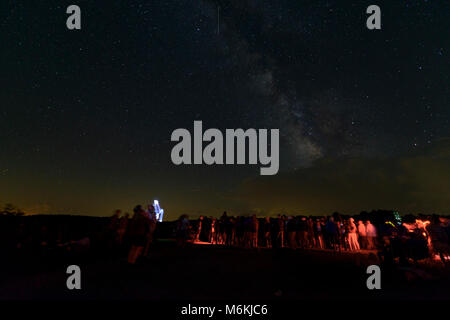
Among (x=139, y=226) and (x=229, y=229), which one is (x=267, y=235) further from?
(x=139, y=226)

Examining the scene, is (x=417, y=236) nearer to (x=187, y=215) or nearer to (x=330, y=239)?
(x=330, y=239)

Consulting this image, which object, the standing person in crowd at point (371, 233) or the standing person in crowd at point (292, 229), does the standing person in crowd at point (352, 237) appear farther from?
the standing person in crowd at point (292, 229)

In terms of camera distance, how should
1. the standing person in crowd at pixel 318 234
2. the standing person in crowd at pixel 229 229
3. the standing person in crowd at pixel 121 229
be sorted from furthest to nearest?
1. the standing person in crowd at pixel 229 229
2. the standing person in crowd at pixel 318 234
3. the standing person in crowd at pixel 121 229

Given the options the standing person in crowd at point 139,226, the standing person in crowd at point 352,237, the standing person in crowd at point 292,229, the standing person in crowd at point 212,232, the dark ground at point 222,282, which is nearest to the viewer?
the dark ground at point 222,282

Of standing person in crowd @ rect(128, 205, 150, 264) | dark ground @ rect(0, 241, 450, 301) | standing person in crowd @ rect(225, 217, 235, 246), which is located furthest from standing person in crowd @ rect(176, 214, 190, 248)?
standing person in crowd @ rect(128, 205, 150, 264)

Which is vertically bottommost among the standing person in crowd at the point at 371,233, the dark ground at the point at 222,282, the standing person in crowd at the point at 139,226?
the dark ground at the point at 222,282

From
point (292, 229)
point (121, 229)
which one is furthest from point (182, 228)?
point (292, 229)

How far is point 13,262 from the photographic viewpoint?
32.1 feet

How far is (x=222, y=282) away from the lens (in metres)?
6.70

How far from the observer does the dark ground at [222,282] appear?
18.3 feet

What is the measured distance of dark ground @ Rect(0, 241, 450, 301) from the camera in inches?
220

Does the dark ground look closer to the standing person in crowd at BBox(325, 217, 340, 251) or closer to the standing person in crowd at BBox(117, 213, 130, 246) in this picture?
the standing person in crowd at BBox(117, 213, 130, 246)

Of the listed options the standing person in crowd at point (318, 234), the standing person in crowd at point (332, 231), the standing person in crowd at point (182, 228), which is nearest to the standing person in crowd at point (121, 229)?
the standing person in crowd at point (182, 228)
